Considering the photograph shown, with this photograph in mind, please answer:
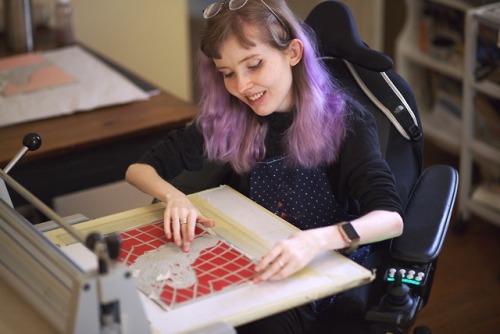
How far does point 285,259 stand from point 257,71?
460mm

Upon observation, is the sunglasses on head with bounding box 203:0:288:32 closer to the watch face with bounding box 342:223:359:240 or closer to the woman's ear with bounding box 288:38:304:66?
the woman's ear with bounding box 288:38:304:66

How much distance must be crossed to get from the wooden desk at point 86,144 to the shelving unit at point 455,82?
96cm

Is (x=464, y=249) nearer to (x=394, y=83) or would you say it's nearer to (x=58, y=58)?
(x=394, y=83)

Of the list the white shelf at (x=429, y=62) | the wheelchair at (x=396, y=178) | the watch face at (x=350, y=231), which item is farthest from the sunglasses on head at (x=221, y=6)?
the white shelf at (x=429, y=62)

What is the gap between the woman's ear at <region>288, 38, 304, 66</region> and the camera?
6.52 feet

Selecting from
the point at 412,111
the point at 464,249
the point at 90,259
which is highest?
the point at 412,111

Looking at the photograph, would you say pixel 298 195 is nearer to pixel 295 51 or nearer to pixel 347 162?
pixel 347 162

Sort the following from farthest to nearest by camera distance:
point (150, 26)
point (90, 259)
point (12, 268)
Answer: point (150, 26) < point (90, 259) < point (12, 268)

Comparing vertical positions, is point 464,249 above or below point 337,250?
below

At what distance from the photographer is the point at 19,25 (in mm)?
3121

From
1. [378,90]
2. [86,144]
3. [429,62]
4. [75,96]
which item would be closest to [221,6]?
[378,90]

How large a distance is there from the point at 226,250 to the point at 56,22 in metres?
1.67

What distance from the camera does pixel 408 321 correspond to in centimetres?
172

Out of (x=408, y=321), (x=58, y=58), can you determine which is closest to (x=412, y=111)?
(x=408, y=321)
